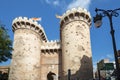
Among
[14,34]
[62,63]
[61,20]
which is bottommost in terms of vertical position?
[62,63]

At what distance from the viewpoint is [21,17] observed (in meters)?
29.6

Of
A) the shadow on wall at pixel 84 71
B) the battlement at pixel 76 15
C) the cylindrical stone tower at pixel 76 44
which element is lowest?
the shadow on wall at pixel 84 71

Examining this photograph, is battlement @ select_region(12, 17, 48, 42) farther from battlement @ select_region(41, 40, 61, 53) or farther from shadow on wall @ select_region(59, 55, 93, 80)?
shadow on wall @ select_region(59, 55, 93, 80)

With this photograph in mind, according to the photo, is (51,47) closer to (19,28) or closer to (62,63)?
(62,63)

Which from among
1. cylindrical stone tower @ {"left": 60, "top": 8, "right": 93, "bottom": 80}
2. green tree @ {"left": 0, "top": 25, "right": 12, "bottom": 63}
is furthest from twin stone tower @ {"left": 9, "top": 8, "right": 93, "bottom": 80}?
green tree @ {"left": 0, "top": 25, "right": 12, "bottom": 63}

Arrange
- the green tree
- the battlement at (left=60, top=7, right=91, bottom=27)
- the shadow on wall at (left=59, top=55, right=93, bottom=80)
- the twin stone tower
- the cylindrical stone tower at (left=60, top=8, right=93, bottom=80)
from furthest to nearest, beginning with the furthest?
the battlement at (left=60, top=7, right=91, bottom=27) → the twin stone tower → the cylindrical stone tower at (left=60, top=8, right=93, bottom=80) → the shadow on wall at (left=59, top=55, right=93, bottom=80) → the green tree

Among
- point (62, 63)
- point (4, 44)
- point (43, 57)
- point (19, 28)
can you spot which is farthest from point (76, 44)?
point (4, 44)

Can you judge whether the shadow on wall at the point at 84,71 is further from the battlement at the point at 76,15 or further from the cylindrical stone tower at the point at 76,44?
the battlement at the point at 76,15

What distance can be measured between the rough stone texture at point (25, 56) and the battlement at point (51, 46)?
943mm

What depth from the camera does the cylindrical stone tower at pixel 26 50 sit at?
87.4 feet

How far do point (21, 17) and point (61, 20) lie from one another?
568 centimetres

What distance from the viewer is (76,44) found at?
89.6 feet

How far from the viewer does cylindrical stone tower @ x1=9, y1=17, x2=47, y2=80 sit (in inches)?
1048

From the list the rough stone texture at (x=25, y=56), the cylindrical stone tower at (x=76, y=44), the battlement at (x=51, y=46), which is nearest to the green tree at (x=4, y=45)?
the rough stone texture at (x=25, y=56)
